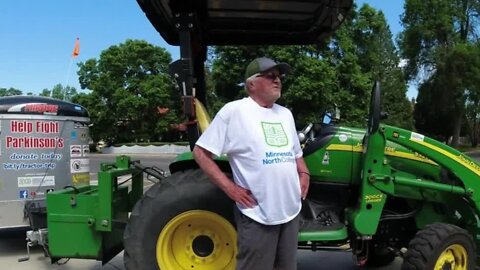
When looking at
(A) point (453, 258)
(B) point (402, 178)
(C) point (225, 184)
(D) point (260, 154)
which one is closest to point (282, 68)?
(D) point (260, 154)

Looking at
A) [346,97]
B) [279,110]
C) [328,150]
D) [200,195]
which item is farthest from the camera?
[346,97]

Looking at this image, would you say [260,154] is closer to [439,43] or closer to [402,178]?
[402,178]

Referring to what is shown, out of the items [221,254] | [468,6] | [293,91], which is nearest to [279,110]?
[221,254]

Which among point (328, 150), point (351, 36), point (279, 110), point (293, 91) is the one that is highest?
point (351, 36)

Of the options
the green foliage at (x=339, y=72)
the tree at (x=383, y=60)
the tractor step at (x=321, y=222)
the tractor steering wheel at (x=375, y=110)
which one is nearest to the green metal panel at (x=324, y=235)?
the tractor step at (x=321, y=222)

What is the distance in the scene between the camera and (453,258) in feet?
Result: 14.2

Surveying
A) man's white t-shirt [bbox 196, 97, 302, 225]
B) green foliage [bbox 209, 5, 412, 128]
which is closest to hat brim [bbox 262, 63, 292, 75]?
man's white t-shirt [bbox 196, 97, 302, 225]

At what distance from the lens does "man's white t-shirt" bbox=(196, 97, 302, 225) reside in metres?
3.01

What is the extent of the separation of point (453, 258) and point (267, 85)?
2.31 metres

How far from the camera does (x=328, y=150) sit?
14.8 ft

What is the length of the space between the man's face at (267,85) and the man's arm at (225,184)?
1.50ft

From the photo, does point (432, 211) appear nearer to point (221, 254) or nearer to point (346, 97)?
point (221, 254)

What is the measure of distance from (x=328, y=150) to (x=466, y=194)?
121 cm

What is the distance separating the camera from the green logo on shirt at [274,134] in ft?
10.1
